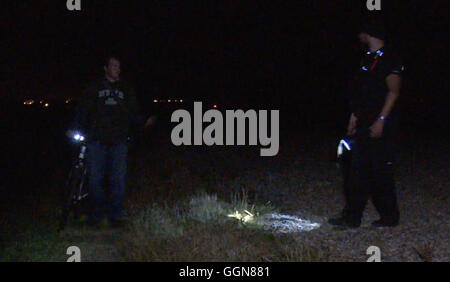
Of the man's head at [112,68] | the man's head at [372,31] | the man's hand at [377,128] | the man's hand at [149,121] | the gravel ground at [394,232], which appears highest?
the man's head at [372,31]

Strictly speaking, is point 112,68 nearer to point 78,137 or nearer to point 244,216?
point 78,137

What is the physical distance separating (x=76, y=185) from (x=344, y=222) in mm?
2985

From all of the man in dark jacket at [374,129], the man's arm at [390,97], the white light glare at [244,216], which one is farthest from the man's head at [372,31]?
the white light glare at [244,216]

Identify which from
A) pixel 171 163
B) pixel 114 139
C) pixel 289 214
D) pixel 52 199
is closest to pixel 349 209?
pixel 289 214

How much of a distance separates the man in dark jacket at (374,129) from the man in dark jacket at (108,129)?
2249mm

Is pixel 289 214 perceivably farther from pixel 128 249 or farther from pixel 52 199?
pixel 52 199

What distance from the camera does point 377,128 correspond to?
580 centimetres

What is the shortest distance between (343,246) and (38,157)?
10.4 m

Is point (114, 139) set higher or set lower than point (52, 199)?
higher

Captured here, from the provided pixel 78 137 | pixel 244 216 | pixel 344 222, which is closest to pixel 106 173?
pixel 78 137

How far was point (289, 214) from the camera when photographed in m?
7.11

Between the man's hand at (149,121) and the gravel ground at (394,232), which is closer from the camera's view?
the gravel ground at (394,232)

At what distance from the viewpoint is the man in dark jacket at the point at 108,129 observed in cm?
628

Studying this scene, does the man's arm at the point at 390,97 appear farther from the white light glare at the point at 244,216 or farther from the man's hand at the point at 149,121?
the man's hand at the point at 149,121
